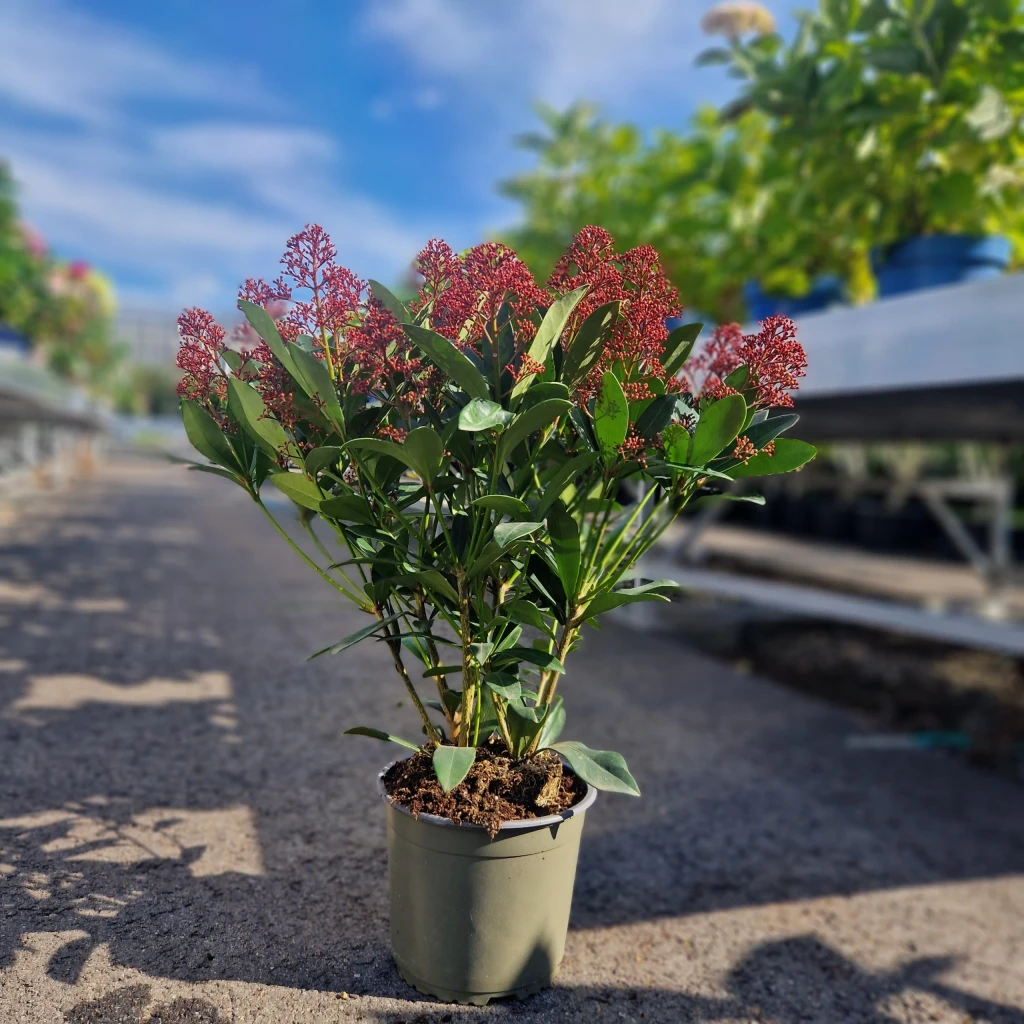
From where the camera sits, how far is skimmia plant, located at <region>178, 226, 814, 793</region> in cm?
149

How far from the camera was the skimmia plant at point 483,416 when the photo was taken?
1.49m

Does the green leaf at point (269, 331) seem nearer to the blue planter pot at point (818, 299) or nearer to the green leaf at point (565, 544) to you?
the green leaf at point (565, 544)

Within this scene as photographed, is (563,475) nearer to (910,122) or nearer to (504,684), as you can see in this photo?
(504,684)

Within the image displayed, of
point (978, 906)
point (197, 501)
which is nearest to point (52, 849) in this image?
point (978, 906)

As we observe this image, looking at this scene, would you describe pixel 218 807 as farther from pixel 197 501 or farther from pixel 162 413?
A: pixel 162 413

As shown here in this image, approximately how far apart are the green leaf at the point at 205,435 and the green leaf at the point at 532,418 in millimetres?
584

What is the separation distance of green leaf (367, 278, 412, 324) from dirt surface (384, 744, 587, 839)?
37.5 inches

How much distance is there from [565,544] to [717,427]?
0.38 m

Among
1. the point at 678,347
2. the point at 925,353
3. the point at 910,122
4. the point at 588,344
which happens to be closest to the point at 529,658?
the point at 588,344

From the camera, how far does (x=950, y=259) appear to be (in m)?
3.61

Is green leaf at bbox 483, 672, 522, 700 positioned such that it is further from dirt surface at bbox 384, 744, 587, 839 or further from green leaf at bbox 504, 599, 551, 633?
dirt surface at bbox 384, 744, 587, 839

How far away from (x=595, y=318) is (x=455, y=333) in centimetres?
27

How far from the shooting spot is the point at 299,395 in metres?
1.53

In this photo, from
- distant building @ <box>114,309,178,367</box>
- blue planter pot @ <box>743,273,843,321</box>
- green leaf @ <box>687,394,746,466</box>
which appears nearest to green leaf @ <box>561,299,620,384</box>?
green leaf @ <box>687,394,746,466</box>
